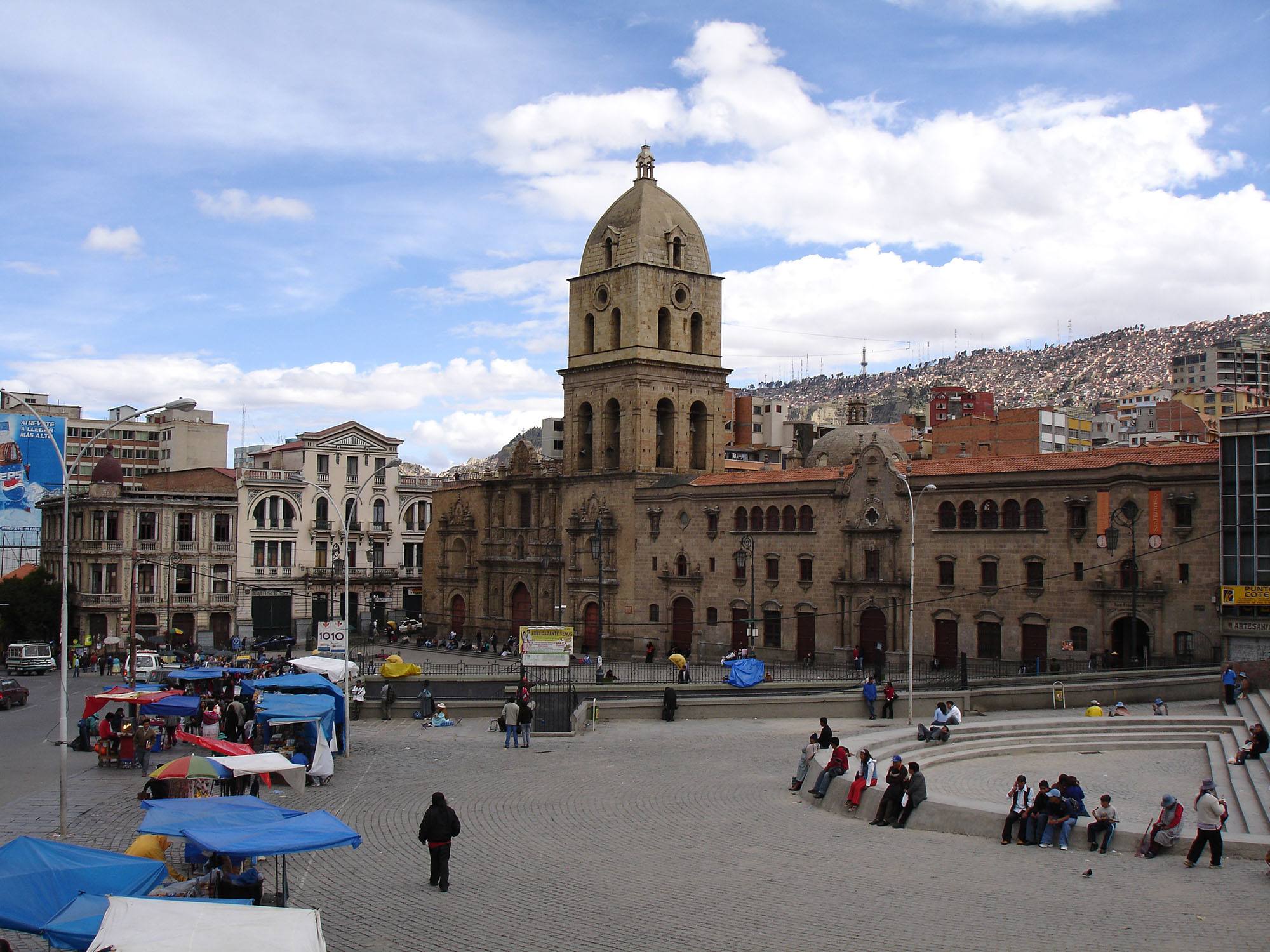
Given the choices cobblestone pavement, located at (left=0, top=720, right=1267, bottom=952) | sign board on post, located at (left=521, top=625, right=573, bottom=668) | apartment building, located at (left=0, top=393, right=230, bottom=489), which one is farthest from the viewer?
apartment building, located at (left=0, top=393, right=230, bottom=489)

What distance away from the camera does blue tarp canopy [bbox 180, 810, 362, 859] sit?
48.2 feet

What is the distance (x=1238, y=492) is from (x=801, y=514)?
66.6 feet

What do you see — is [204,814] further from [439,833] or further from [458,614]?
[458,614]

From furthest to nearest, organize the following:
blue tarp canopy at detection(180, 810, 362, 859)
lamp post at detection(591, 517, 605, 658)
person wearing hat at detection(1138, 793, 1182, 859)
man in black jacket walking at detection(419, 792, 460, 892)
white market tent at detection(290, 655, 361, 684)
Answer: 1. lamp post at detection(591, 517, 605, 658)
2. white market tent at detection(290, 655, 361, 684)
3. person wearing hat at detection(1138, 793, 1182, 859)
4. man in black jacket walking at detection(419, 792, 460, 892)
5. blue tarp canopy at detection(180, 810, 362, 859)

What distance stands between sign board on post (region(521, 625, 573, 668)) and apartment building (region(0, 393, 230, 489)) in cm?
4335

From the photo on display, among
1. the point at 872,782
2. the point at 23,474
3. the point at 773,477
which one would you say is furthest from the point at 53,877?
the point at 23,474

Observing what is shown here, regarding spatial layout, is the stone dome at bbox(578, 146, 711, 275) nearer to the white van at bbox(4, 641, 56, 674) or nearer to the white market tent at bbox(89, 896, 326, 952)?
the white van at bbox(4, 641, 56, 674)

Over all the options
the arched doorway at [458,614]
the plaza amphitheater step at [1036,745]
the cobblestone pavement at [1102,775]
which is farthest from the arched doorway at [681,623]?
the cobblestone pavement at [1102,775]

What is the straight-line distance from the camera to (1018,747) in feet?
103

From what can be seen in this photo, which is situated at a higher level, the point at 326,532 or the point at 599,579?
the point at 326,532

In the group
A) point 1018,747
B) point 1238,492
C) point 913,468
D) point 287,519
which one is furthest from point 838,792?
point 287,519

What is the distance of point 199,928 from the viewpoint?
12.3m

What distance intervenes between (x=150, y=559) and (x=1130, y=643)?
51549 mm

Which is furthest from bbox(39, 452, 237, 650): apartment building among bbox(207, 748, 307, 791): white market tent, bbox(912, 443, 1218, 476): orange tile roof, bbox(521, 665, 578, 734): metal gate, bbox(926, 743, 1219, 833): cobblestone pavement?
bbox(926, 743, 1219, 833): cobblestone pavement
